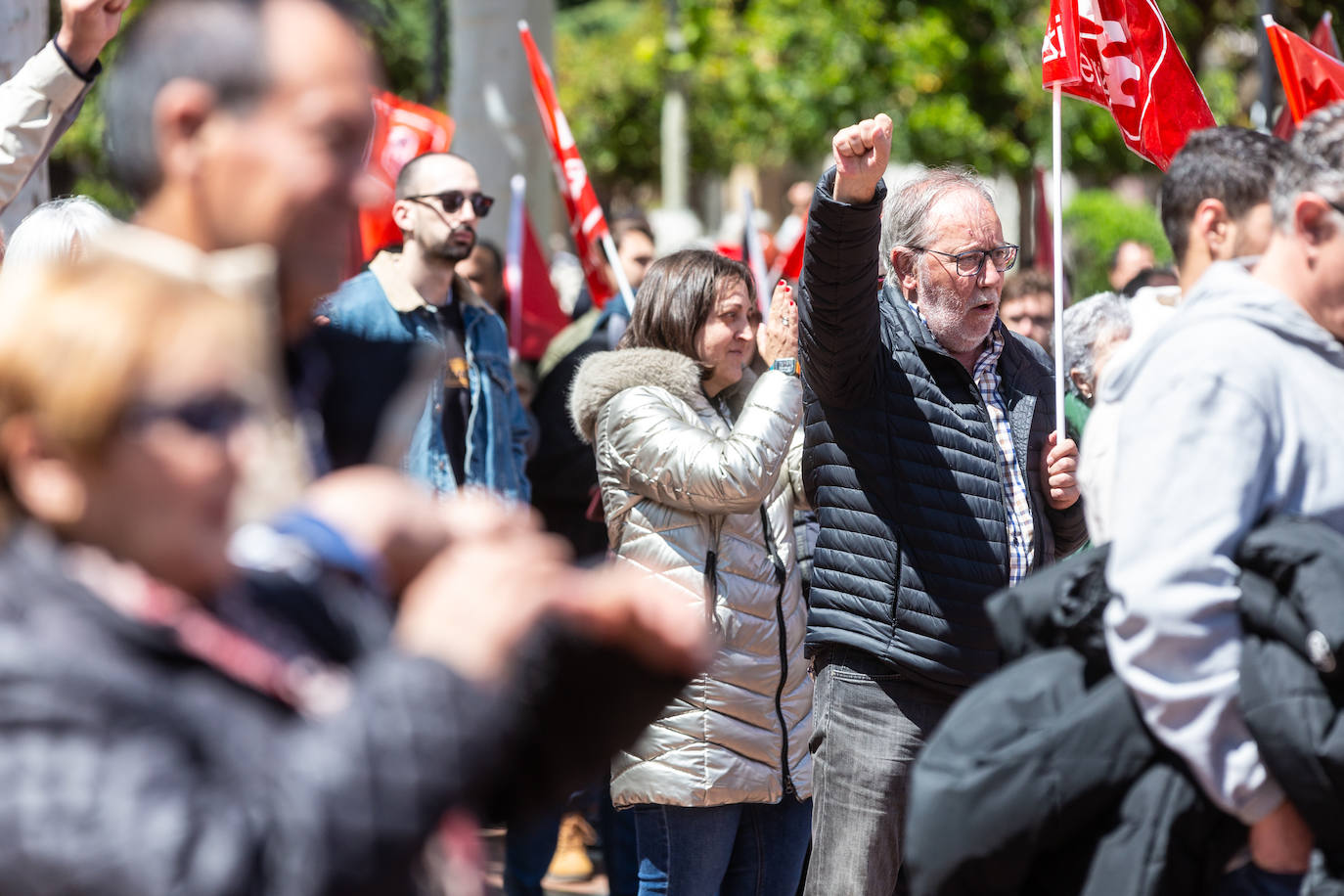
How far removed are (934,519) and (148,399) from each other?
257 cm

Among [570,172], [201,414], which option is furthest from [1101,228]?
[201,414]

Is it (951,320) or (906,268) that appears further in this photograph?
(906,268)

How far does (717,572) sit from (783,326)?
83cm

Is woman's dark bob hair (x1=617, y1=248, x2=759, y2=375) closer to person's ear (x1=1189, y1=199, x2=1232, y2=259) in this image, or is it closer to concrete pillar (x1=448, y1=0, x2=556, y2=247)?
person's ear (x1=1189, y1=199, x2=1232, y2=259)

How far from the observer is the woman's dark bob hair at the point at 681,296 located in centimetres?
437

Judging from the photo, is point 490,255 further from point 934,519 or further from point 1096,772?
point 1096,772

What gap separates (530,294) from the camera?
25.6 feet

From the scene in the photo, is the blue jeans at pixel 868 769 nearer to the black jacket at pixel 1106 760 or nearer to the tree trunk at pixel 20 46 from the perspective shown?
the black jacket at pixel 1106 760

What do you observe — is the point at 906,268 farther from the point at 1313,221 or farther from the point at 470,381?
the point at 1313,221

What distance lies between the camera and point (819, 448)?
12.7 feet

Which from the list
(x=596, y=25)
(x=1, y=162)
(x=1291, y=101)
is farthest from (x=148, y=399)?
Answer: (x=596, y=25)

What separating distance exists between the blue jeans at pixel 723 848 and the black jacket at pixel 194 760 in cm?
270

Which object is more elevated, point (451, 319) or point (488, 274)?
point (451, 319)

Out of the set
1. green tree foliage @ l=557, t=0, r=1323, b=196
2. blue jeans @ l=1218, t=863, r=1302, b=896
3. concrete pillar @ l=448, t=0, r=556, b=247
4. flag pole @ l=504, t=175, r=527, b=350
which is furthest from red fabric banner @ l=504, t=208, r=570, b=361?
blue jeans @ l=1218, t=863, r=1302, b=896
